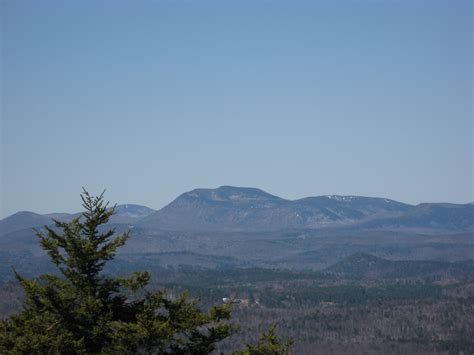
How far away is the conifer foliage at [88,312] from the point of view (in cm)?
2033

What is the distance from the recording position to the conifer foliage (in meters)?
20.3

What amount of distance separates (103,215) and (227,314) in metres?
5.54

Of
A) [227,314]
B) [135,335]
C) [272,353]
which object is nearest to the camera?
[135,335]

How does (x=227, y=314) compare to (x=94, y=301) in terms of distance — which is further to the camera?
(x=227, y=314)

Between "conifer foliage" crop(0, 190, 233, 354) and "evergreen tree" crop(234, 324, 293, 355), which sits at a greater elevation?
"conifer foliage" crop(0, 190, 233, 354)

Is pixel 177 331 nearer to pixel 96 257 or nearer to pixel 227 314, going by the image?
pixel 227 314

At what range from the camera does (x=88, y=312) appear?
2139 centimetres

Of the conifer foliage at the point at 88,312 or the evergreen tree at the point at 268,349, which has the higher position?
the conifer foliage at the point at 88,312

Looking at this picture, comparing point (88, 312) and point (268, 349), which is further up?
point (88, 312)

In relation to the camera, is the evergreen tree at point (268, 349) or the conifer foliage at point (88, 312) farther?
the evergreen tree at point (268, 349)

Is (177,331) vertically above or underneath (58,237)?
underneath

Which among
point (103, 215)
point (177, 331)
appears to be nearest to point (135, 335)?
point (177, 331)

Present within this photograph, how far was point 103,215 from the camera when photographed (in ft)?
75.0

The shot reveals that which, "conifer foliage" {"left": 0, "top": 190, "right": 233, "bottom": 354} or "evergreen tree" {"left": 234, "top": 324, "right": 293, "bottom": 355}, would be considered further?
"evergreen tree" {"left": 234, "top": 324, "right": 293, "bottom": 355}
